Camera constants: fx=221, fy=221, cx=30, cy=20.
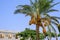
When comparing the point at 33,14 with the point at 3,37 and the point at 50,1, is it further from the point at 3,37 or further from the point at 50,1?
the point at 3,37

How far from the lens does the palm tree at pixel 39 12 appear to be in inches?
974

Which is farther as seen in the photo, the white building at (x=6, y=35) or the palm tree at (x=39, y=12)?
the white building at (x=6, y=35)

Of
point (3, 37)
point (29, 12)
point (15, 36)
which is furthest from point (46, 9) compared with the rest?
point (15, 36)

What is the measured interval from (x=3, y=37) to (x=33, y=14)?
27.0 m

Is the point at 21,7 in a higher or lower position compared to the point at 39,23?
higher

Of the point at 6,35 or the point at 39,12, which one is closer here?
the point at 39,12

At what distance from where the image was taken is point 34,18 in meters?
24.8

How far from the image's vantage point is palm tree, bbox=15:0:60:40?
974 inches

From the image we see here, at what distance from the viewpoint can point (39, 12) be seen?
25.0 metres

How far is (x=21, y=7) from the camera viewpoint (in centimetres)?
2556

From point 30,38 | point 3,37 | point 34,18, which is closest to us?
point 34,18

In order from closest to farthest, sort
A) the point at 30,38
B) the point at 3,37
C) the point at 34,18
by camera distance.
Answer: the point at 34,18
the point at 3,37
the point at 30,38

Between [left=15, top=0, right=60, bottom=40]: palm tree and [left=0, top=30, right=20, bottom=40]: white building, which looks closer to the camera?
[left=15, top=0, right=60, bottom=40]: palm tree

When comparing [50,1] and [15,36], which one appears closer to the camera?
[50,1]
